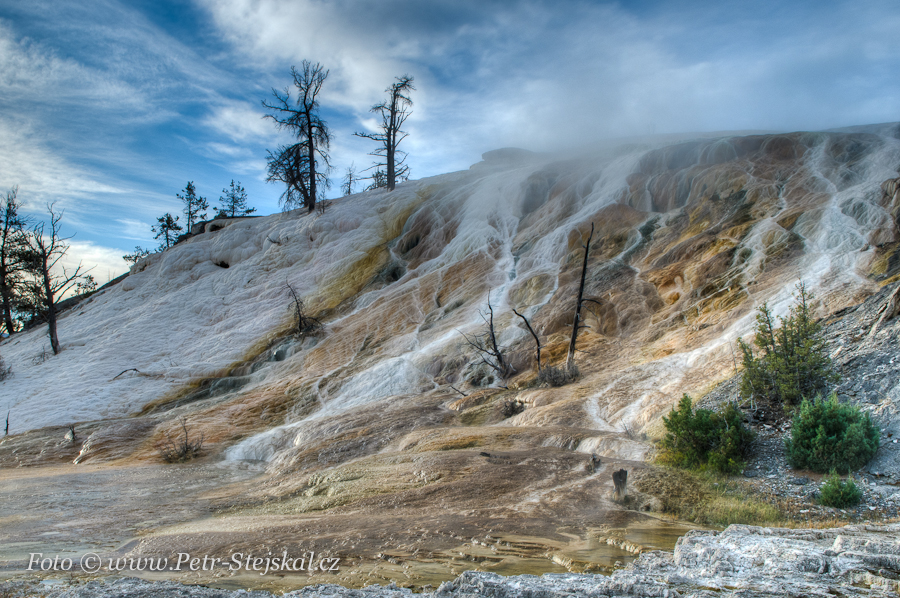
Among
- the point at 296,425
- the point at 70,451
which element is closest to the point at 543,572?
the point at 296,425

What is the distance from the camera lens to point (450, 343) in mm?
18641

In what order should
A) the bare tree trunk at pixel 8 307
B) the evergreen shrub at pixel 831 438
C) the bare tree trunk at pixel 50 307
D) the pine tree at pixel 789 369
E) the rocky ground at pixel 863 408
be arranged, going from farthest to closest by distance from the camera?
the bare tree trunk at pixel 8 307, the bare tree trunk at pixel 50 307, the pine tree at pixel 789 369, the evergreen shrub at pixel 831 438, the rocky ground at pixel 863 408

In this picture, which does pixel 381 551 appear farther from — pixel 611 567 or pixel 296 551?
pixel 611 567

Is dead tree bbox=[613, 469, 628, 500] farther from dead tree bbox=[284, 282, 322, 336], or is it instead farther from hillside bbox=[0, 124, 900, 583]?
dead tree bbox=[284, 282, 322, 336]

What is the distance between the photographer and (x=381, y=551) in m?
5.80

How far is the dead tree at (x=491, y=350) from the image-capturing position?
16.2 metres

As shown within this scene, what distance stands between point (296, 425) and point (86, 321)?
2076 centimetres

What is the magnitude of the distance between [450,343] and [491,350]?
1.84 meters

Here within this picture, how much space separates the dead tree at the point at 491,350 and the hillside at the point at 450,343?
31 centimetres

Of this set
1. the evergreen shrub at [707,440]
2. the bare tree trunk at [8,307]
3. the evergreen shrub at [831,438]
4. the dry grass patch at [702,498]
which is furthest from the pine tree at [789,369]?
the bare tree trunk at [8,307]

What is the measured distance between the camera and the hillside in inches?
316

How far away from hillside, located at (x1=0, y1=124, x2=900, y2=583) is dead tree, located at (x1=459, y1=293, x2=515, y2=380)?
1.01ft

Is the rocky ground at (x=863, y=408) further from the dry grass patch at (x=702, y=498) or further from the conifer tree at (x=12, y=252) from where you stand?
the conifer tree at (x=12, y=252)

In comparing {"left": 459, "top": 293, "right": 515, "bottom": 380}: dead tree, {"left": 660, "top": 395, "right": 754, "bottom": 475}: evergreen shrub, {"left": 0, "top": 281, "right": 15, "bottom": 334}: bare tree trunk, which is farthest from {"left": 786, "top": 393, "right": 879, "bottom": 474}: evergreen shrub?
{"left": 0, "top": 281, "right": 15, "bottom": 334}: bare tree trunk
